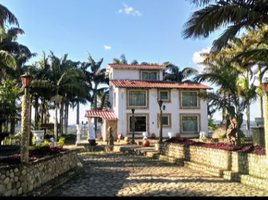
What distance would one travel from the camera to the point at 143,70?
28.7 meters

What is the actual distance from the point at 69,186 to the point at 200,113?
22.4m

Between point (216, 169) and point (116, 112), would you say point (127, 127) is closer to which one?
point (116, 112)

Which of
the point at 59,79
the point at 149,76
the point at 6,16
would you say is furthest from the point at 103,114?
the point at 6,16

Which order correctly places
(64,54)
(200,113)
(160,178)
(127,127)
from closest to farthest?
1. (160,178)
2. (127,127)
3. (200,113)
4. (64,54)

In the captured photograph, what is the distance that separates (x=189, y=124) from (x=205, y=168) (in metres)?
18.9

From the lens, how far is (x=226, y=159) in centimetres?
846

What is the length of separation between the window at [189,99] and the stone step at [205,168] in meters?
17.3

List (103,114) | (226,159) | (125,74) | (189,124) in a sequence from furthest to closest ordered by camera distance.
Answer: (125,74), (189,124), (103,114), (226,159)

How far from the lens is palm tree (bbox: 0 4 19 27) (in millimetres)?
12938

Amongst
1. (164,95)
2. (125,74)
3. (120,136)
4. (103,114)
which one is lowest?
(120,136)

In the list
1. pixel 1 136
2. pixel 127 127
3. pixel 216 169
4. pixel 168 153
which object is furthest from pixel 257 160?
pixel 127 127

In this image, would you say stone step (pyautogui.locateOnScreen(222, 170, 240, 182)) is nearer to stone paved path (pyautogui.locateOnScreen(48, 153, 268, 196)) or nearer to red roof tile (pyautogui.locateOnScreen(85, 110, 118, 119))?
stone paved path (pyautogui.locateOnScreen(48, 153, 268, 196))

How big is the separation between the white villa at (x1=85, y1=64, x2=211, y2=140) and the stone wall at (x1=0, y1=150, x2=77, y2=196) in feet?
59.9

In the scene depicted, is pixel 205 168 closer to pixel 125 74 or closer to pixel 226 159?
pixel 226 159
